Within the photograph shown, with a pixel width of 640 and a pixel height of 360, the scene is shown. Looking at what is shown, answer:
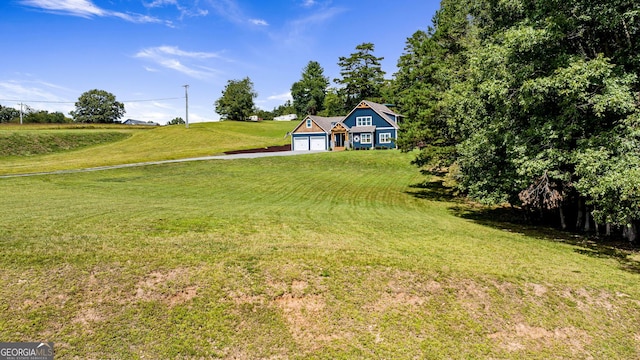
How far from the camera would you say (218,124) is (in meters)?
100

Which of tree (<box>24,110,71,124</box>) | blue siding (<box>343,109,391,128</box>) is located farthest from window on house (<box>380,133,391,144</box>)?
tree (<box>24,110,71,124</box>)

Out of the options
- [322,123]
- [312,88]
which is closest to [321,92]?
[312,88]

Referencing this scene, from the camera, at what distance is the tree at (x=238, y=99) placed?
120625 millimetres

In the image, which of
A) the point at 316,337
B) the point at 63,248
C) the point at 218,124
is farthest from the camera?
the point at 218,124

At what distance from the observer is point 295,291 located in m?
8.89

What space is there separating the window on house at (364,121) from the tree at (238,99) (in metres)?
68.4

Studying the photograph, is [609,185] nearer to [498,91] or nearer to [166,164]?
[498,91]

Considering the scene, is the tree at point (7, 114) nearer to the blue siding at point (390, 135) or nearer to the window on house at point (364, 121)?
the window on house at point (364, 121)

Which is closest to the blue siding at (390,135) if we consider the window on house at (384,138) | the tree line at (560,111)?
the window on house at (384,138)

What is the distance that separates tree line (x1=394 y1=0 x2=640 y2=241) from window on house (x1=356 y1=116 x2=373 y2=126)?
38.8 m

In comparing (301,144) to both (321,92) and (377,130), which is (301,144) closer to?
(377,130)

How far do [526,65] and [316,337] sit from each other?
15.7 meters

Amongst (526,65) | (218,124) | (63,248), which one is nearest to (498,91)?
(526,65)

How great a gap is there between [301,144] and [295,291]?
187 ft
